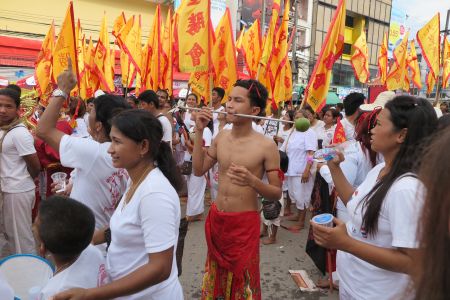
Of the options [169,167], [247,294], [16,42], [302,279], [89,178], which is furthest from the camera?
[16,42]

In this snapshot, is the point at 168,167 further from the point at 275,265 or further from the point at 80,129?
the point at 80,129

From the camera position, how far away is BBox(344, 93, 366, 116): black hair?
420 cm

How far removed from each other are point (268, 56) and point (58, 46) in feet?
12.3

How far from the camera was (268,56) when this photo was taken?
6773 mm

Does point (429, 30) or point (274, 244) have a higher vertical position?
point (429, 30)

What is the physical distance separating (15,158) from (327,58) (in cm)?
339

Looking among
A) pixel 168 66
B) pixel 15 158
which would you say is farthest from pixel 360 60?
pixel 15 158

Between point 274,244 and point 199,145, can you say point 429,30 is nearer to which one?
point 274,244

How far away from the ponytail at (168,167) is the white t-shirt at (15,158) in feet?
6.37

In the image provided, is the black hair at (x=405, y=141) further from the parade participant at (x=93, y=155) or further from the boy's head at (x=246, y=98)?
the parade participant at (x=93, y=155)

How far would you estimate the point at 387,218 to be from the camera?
1475mm

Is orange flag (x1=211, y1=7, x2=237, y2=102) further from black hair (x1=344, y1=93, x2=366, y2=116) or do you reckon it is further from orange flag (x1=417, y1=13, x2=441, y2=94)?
orange flag (x1=417, y1=13, x2=441, y2=94)

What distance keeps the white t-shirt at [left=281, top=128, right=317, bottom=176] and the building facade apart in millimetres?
23263

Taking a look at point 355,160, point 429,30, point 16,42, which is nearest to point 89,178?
point 355,160
